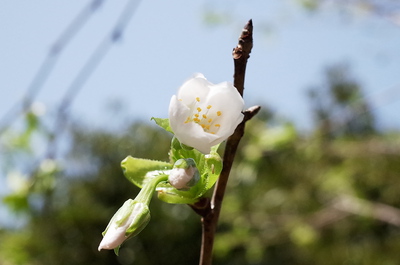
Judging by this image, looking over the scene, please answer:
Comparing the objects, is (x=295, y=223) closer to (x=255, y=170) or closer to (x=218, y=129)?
(x=255, y=170)

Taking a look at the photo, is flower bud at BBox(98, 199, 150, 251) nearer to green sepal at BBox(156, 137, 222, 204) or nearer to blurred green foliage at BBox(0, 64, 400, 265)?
green sepal at BBox(156, 137, 222, 204)

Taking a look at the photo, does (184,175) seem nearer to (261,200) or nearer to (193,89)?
(193,89)

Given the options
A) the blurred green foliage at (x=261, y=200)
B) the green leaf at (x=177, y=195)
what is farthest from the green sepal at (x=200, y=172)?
the blurred green foliage at (x=261, y=200)

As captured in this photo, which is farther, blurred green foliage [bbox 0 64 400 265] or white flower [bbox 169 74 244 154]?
blurred green foliage [bbox 0 64 400 265]

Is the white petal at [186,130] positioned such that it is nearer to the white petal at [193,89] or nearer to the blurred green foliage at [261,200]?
the white petal at [193,89]

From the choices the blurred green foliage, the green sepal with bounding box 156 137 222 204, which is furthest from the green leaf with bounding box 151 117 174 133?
the blurred green foliage
